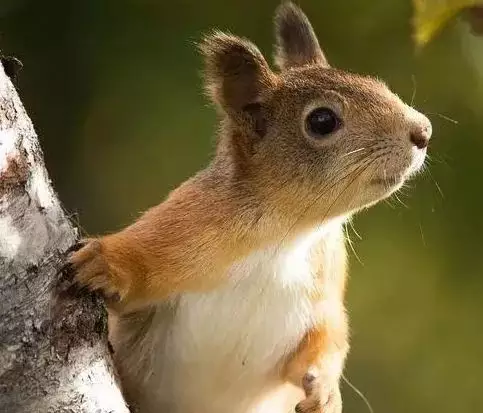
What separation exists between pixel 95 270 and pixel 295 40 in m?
0.59

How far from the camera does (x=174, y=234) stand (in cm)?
110

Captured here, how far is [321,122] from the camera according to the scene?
1.14 meters

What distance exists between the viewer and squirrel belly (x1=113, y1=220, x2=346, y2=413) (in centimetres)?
112

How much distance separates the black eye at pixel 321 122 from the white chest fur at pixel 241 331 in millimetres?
138

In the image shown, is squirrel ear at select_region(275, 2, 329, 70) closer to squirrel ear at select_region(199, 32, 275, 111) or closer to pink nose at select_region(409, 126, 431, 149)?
squirrel ear at select_region(199, 32, 275, 111)

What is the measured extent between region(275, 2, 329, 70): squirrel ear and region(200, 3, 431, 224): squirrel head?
3.6 inches

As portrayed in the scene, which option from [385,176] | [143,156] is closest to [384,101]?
[385,176]

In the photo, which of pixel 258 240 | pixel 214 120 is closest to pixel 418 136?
pixel 258 240

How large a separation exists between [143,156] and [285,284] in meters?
1.08

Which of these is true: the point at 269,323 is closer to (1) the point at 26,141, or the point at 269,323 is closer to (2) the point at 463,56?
(1) the point at 26,141

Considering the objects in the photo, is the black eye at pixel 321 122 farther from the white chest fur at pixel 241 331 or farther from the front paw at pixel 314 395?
the front paw at pixel 314 395

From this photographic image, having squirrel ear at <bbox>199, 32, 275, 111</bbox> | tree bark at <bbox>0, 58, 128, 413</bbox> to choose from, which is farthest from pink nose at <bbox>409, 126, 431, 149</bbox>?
tree bark at <bbox>0, 58, 128, 413</bbox>

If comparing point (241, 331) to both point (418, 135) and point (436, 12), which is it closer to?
point (418, 135)

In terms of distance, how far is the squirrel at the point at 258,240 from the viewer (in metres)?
1.09
